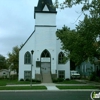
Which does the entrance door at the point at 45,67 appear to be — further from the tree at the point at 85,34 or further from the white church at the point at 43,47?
the tree at the point at 85,34

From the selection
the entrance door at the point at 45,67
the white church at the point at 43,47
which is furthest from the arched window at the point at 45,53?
the entrance door at the point at 45,67

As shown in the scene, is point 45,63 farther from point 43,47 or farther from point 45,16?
point 45,16

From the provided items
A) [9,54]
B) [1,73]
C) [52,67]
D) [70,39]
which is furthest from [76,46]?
[1,73]

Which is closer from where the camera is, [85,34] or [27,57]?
[85,34]

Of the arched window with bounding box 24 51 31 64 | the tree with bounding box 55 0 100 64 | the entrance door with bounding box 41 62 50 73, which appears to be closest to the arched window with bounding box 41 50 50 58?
the entrance door with bounding box 41 62 50 73

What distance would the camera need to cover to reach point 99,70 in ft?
149

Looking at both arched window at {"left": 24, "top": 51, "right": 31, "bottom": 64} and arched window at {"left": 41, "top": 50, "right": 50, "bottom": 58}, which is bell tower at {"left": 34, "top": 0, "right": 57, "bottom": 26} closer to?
arched window at {"left": 41, "top": 50, "right": 50, "bottom": 58}

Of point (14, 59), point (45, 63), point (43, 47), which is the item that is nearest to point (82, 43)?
point (43, 47)

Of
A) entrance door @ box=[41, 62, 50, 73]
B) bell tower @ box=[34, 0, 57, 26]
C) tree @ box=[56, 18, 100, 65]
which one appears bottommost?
entrance door @ box=[41, 62, 50, 73]

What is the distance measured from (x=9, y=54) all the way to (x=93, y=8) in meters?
49.6

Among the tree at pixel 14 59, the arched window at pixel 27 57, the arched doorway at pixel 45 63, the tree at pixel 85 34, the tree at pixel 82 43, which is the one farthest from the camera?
the tree at pixel 14 59

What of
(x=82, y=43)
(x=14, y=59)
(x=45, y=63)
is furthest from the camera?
(x=14, y=59)

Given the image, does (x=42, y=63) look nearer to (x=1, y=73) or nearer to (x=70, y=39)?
(x=70, y=39)

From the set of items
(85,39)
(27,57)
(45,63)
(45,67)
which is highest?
(27,57)
